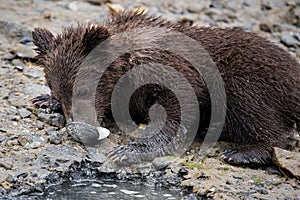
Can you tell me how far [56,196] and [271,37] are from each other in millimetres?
5656

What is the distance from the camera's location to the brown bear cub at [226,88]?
24.6 ft

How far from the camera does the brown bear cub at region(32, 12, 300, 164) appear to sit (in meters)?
7.51

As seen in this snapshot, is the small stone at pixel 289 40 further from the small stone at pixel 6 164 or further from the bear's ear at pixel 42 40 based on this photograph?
the small stone at pixel 6 164

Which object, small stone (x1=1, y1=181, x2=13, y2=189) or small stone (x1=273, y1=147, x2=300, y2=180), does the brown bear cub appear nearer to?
small stone (x1=273, y1=147, x2=300, y2=180)

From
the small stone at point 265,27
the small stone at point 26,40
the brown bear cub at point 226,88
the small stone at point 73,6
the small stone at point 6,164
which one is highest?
the small stone at point 73,6

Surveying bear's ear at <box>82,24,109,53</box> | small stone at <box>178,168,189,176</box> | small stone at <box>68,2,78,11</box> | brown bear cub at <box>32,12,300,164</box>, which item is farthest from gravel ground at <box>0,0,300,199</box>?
bear's ear at <box>82,24,109,53</box>

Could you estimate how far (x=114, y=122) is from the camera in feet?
26.8

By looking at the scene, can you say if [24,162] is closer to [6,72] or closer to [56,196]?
[56,196]

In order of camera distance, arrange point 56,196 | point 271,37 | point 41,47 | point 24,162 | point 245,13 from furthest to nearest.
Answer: point 245,13 < point 271,37 < point 41,47 < point 24,162 < point 56,196

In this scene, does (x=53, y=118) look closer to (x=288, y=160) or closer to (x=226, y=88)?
(x=226, y=88)

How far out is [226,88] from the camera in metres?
7.67

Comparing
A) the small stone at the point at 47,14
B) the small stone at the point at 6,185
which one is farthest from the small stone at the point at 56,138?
the small stone at the point at 47,14

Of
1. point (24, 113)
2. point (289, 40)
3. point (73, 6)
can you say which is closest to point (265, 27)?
point (289, 40)

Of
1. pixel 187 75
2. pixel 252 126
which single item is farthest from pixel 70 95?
pixel 252 126
